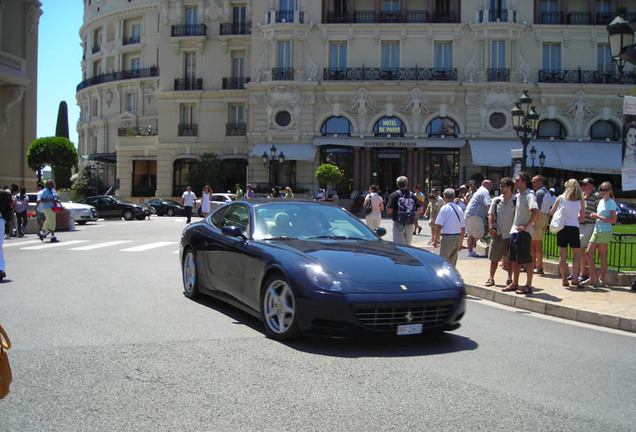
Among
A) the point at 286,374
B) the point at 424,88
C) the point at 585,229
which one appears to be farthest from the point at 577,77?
the point at 286,374

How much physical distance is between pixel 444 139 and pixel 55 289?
34407mm

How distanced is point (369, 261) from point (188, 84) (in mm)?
44102

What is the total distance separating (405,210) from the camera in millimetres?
11844

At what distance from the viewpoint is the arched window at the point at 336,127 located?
42531 millimetres

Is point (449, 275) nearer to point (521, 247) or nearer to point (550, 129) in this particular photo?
point (521, 247)

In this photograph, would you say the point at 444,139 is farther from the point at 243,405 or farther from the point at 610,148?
the point at 243,405

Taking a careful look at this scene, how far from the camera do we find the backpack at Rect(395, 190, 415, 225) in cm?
1184

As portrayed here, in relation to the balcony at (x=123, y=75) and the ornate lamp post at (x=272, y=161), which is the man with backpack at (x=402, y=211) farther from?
the balcony at (x=123, y=75)

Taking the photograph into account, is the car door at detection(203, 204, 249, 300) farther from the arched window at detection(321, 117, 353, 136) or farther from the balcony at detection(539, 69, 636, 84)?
the balcony at detection(539, 69, 636, 84)

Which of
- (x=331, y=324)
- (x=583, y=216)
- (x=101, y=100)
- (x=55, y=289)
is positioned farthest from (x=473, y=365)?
(x=101, y=100)

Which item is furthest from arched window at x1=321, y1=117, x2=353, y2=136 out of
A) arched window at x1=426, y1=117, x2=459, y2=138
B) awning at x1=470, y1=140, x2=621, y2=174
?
awning at x1=470, y1=140, x2=621, y2=174

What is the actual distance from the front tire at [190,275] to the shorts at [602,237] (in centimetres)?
678

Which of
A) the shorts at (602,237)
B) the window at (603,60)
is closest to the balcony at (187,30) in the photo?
the window at (603,60)

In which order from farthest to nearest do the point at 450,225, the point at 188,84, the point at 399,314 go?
the point at 188,84 < the point at 450,225 < the point at 399,314
